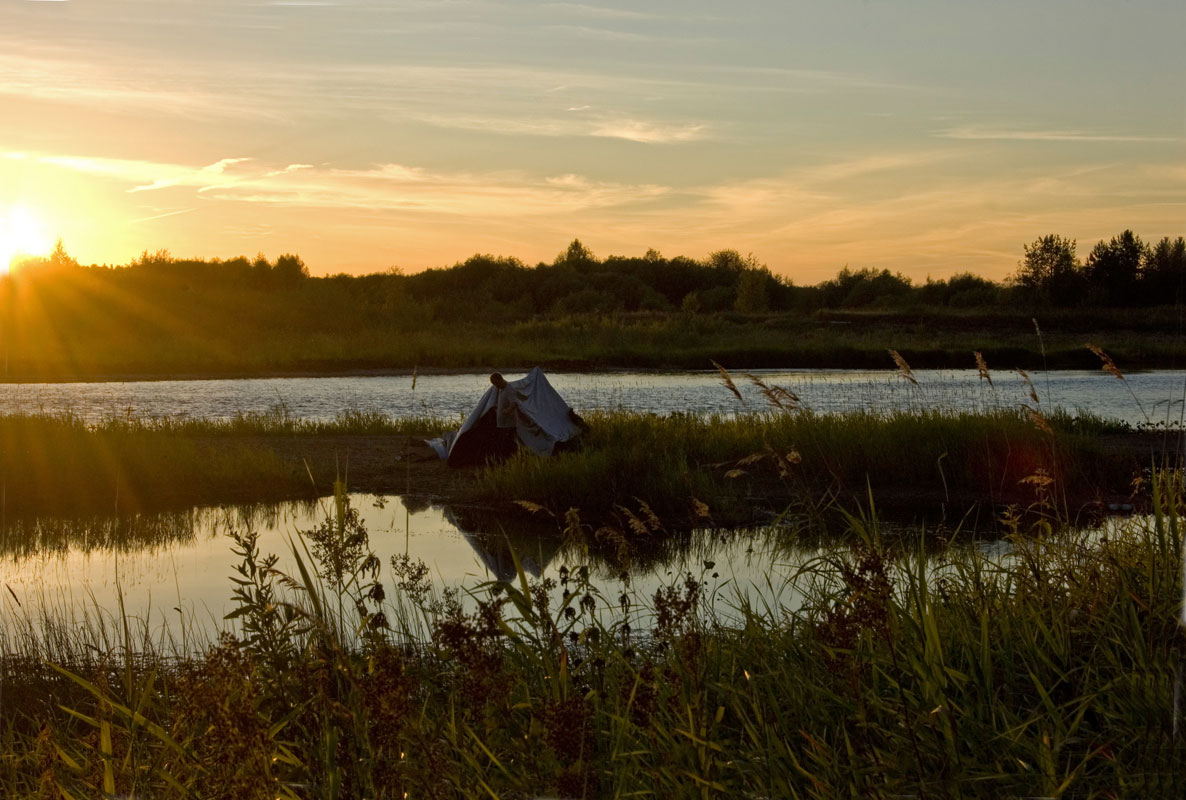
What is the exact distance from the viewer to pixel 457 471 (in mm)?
13602

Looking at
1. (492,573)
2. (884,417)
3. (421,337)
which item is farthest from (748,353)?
(492,573)

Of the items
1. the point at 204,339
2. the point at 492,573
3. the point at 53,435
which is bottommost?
the point at 492,573

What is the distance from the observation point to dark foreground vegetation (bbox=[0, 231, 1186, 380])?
36094 mm

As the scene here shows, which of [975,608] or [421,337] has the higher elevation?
[421,337]

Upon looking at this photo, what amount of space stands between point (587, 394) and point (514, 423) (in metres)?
11.5

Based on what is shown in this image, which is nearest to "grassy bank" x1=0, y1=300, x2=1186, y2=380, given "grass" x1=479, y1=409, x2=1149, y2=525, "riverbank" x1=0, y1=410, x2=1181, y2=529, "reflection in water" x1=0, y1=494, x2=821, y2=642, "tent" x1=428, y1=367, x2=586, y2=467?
"riverbank" x1=0, y1=410, x2=1181, y2=529

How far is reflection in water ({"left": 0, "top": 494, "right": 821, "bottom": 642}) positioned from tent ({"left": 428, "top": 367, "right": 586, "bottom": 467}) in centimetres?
201

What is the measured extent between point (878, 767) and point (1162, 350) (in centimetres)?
3799

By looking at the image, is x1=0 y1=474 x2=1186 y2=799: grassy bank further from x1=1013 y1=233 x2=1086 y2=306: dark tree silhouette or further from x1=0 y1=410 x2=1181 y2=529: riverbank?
x1=1013 y1=233 x2=1086 y2=306: dark tree silhouette

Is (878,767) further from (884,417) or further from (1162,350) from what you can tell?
(1162,350)

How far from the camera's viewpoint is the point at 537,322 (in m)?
45.8

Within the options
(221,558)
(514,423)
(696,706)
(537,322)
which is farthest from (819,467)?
(537,322)

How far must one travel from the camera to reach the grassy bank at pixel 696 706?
2.93 m

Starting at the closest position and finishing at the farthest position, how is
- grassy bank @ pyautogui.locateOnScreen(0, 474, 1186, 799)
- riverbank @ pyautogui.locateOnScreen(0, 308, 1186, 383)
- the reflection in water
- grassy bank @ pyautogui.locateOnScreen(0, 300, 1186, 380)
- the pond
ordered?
grassy bank @ pyautogui.locateOnScreen(0, 474, 1186, 799), the reflection in water, the pond, riverbank @ pyautogui.locateOnScreen(0, 308, 1186, 383), grassy bank @ pyautogui.locateOnScreen(0, 300, 1186, 380)
